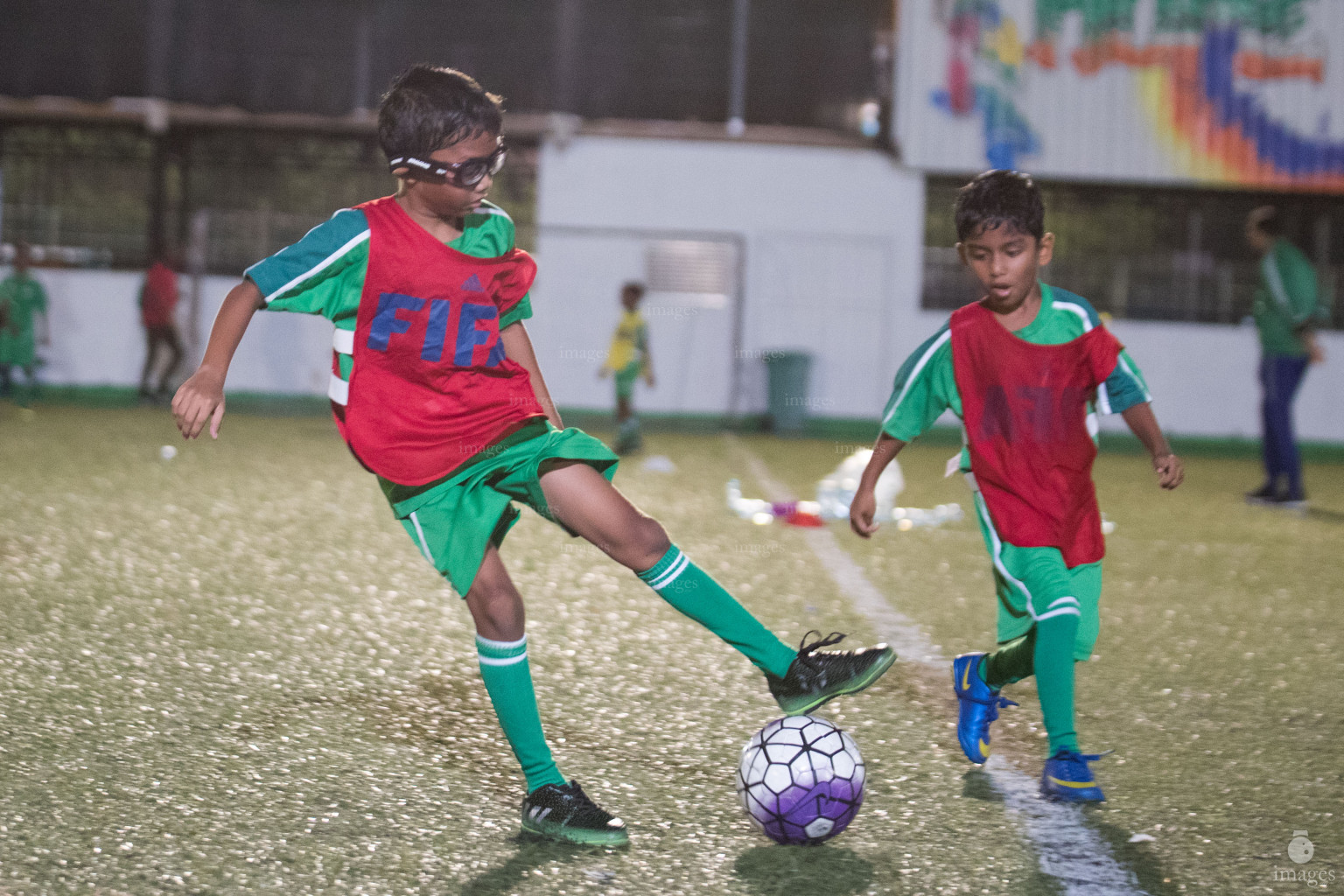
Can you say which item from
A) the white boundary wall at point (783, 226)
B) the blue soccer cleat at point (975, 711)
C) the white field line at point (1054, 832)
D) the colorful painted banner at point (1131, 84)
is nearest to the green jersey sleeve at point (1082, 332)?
the blue soccer cleat at point (975, 711)

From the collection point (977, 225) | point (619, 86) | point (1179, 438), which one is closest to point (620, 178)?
point (619, 86)

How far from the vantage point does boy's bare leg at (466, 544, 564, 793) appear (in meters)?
3.06

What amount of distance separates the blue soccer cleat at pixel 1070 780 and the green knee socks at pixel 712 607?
0.73 metres

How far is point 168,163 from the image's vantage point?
19.0 metres

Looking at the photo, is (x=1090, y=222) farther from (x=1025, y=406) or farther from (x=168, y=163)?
(x=1025, y=406)

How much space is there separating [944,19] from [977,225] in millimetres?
15722

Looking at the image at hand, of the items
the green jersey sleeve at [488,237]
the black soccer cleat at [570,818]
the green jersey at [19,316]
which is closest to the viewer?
the black soccer cleat at [570,818]

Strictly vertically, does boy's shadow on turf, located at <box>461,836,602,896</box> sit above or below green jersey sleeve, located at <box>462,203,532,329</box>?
below

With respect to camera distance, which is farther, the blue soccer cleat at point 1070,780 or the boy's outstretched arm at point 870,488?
the boy's outstretched arm at point 870,488

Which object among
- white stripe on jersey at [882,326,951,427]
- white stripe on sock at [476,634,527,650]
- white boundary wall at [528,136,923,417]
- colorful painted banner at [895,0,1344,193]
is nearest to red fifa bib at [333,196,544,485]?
white stripe on sock at [476,634,527,650]

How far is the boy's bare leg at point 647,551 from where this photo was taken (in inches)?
121

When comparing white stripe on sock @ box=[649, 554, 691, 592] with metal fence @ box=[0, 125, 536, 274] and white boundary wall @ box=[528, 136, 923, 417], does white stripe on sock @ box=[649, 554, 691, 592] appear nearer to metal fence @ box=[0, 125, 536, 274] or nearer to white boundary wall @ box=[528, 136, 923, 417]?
white boundary wall @ box=[528, 136, 923, 417]

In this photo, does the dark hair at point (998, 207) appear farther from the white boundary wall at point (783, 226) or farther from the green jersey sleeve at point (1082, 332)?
the white boundary wall at point (783, 226)

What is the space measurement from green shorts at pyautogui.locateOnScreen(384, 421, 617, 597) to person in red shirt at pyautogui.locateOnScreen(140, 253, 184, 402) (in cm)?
1499
